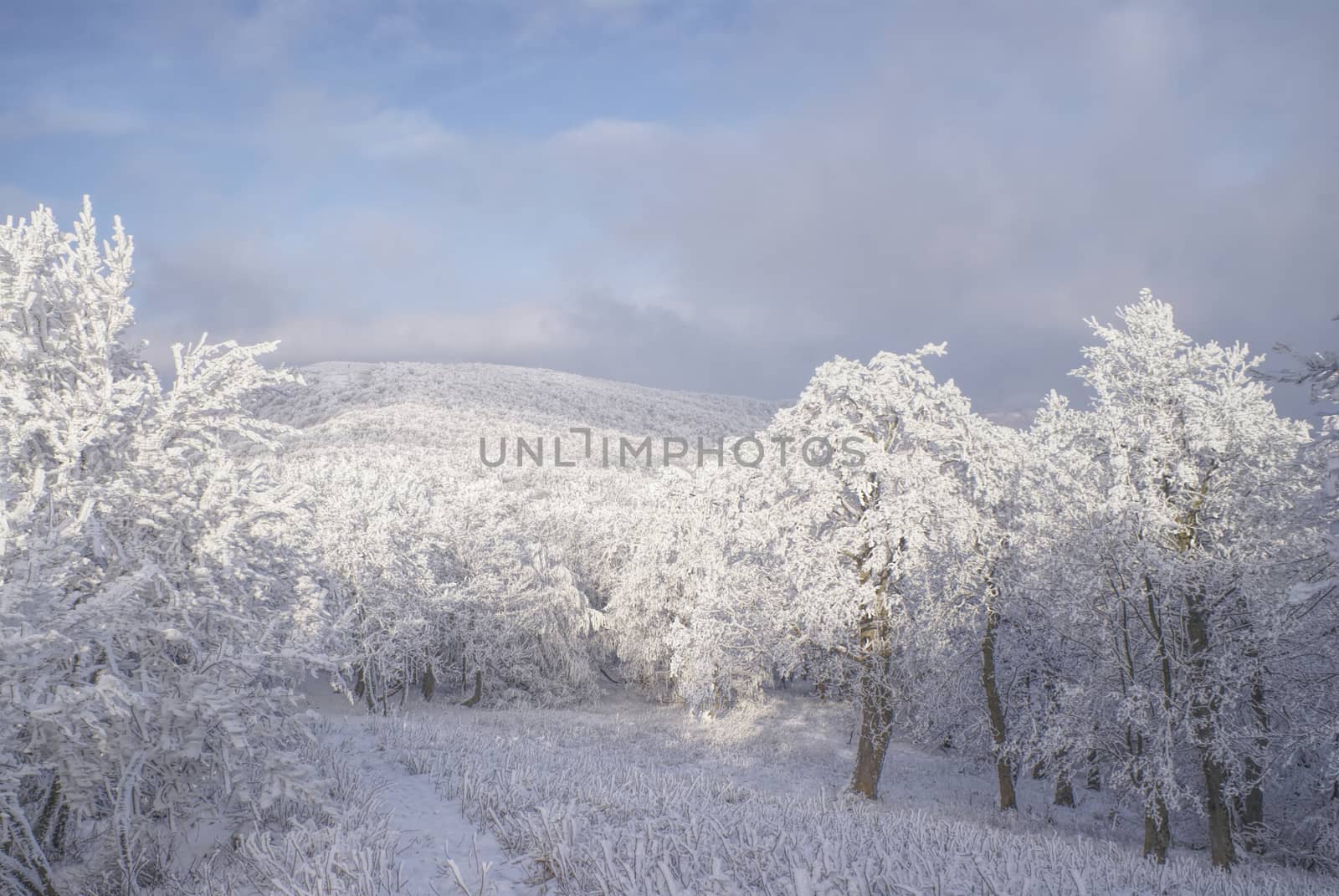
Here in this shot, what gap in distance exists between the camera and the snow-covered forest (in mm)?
5691

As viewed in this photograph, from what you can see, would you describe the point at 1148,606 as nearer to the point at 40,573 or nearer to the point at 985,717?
the point at 985,717

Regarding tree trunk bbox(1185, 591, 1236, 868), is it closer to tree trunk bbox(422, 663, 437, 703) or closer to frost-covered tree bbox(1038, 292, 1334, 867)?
frost-covered tree bbox(1038, 292, 1334, 867)

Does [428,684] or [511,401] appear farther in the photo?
[511,401]

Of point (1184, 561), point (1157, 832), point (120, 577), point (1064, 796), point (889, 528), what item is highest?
point (889, 528)

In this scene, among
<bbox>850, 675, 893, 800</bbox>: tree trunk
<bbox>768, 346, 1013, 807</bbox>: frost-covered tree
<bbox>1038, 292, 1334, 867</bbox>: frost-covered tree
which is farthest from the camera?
<bbox>850, 675, 893, 800</bbox>: tree trunk

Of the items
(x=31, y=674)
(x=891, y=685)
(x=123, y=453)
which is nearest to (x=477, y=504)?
(x=891, y=685)

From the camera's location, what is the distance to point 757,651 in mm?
15102

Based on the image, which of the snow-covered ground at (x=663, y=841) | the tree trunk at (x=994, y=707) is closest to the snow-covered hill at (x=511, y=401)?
the tree trunk at (x=994, y=707)

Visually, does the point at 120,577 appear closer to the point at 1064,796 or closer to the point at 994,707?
the point at 994,707

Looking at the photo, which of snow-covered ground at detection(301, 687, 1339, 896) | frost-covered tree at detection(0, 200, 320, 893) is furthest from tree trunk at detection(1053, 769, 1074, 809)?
frost-covered tree at detection(0, 200, 320, 893)

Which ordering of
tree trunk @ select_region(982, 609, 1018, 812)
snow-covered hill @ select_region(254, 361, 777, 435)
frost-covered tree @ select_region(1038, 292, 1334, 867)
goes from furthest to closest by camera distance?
snow-covered hill @ select_region(254, 361, 777, 435), tree trunk @ select_region(982, 609, 1018, 812), frost-covered tree @ select_region(1038, 292, 1334, 867)

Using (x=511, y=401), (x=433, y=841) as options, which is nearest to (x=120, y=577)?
(x=433, y=841)

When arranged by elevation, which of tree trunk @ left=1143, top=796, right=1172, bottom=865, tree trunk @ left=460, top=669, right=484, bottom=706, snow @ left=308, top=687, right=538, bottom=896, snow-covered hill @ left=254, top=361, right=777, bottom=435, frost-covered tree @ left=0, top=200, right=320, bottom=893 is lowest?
tree trunk @ left=460, top=669, right=484, bottom=706

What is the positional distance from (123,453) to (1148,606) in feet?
46.3
